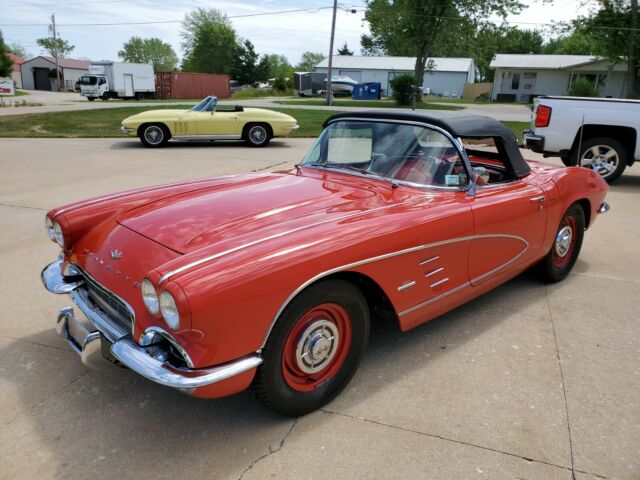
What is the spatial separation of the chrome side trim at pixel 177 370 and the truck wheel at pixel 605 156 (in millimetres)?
7957

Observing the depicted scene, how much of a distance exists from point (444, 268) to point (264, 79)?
7044cm

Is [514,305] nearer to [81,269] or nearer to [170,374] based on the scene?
[170,374]

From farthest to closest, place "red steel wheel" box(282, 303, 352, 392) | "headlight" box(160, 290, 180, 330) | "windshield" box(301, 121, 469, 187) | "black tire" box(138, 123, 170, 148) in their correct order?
"black tire" box(138, 123, 170, 148)
"windshield" box(301, 121, 469, 187)
"red steel wheel" box(282, 303, 352, 392)
"headlight" box(160, 290, 180, 330)

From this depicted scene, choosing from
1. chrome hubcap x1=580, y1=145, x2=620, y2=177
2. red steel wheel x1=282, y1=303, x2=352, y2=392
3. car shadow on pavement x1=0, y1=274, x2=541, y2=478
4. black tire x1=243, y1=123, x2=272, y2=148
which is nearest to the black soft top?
car shadow on pavement x1=0, y1=274, x2=541, y2=478

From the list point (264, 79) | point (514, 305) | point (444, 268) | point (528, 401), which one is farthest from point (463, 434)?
point (264, 79)

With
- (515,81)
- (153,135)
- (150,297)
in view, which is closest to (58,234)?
(150,297)

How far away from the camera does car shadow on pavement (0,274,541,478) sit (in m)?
2.19

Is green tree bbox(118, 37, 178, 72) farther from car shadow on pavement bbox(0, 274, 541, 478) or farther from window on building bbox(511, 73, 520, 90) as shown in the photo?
car shadow on pavement bbox(0, 274, 541, 478)

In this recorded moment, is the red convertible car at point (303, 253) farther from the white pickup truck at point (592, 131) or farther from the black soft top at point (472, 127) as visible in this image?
the white pickup truck at point (592, 131)

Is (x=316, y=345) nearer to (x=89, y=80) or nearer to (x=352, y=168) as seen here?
(x=352, y=168)

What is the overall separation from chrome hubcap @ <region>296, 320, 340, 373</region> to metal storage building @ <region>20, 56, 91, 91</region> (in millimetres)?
75988

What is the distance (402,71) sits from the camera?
56.0 metres

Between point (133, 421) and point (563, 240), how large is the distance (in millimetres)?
3580

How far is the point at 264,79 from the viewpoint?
6925 cm
